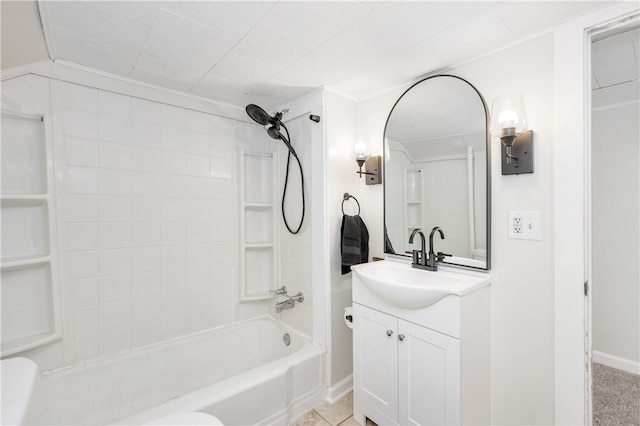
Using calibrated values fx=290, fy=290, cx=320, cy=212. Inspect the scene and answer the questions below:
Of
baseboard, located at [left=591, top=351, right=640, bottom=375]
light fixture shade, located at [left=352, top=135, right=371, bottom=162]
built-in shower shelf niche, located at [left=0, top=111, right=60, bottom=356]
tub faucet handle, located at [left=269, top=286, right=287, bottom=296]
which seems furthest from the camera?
tub faucet handle, located at [left=269, top=286, right=287, bottom=296]

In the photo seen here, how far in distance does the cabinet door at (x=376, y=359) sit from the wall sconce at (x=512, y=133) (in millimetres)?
1012

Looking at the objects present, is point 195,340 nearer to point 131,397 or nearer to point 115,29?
point 131,397

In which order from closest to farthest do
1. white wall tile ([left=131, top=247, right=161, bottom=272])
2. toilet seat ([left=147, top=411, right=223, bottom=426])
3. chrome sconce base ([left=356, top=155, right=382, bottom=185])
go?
toilet seat ([left=147, top=411, right=223, bottom=426])
white wall tile ([left=131, top=247, right=161, bottom=272])
chrome sconce base ([left=356, top=155, right=382, bottom=185])

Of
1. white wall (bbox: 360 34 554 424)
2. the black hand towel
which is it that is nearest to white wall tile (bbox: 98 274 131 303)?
the black hand towel

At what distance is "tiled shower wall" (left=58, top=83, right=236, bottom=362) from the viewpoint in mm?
1704

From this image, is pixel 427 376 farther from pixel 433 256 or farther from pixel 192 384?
pixel 192 384

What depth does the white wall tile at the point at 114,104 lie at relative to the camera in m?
1.77

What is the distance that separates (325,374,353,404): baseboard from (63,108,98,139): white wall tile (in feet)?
7.28

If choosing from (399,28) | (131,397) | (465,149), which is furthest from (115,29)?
(131,397)

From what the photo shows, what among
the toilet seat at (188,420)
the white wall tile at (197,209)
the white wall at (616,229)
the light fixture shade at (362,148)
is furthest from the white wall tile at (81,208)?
the white wall at (616,229)

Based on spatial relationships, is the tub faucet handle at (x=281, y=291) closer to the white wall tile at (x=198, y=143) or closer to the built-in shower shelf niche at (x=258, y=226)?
the built-in shower shelf niche at (x=258, y=226)

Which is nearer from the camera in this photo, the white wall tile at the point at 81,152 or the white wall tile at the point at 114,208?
the white wall tile at the point at 81,152

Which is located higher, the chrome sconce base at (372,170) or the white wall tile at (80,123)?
the white wall tile at (80,123)

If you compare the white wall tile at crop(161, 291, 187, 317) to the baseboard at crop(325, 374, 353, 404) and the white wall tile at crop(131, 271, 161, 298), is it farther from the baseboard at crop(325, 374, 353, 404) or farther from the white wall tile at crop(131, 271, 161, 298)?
the baseboard at crop(325, 374, 353, 404)
